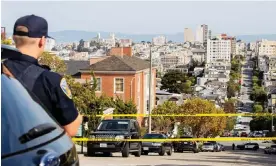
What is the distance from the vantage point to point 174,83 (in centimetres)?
15375

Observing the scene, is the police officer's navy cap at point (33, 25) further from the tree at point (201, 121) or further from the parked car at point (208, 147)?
the tree at point (201, 121)

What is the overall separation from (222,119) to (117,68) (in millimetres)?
17248

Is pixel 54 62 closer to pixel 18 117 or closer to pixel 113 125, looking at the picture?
pixel 113 125

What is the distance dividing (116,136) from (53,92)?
15309 mm

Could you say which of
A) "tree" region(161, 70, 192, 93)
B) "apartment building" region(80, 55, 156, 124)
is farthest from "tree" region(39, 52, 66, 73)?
"tree" region(161, 70, 192, 93)

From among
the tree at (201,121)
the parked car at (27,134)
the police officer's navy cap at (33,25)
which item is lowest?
the tree at (201,121)

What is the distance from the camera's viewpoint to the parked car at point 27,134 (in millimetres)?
3475

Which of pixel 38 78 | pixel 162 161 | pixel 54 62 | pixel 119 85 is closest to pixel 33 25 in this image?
pixel 38 78

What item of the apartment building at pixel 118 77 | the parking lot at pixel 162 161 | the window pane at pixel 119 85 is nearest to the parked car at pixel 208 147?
the apartment building at pixel 118 77

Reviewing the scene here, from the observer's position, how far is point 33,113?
3.88 m

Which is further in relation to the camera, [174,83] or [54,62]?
[174,83]

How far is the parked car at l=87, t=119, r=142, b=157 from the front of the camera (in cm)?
2030

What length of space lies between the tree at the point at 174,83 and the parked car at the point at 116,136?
128 metres

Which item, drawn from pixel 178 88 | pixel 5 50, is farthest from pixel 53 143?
pixel 178 88
